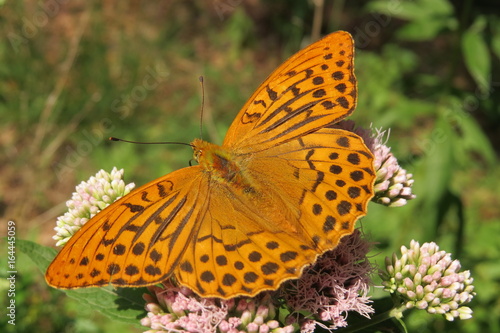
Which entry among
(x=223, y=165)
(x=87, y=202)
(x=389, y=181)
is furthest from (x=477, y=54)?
(x=87, y=202)

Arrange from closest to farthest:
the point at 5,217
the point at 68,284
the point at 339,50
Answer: the point at 68,284 → the point at 339,50 → the point at 5,217

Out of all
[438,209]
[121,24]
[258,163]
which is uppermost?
[121,24]

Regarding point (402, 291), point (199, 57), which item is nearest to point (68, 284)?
point (402, 291)

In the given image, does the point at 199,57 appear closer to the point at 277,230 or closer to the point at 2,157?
the point at 2,157

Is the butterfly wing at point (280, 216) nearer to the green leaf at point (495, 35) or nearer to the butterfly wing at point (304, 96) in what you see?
the butterfly wing at point (304, 96)

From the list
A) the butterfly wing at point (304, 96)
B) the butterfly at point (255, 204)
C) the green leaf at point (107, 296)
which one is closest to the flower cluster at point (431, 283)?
the butterfly at point (255, 204)

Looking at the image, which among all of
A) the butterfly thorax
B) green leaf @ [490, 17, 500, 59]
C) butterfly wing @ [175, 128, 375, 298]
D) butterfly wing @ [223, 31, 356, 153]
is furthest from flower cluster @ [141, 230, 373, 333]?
green leaf @ [490, 17, 500, 59]

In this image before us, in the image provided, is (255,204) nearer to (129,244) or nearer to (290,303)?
(290,303)
